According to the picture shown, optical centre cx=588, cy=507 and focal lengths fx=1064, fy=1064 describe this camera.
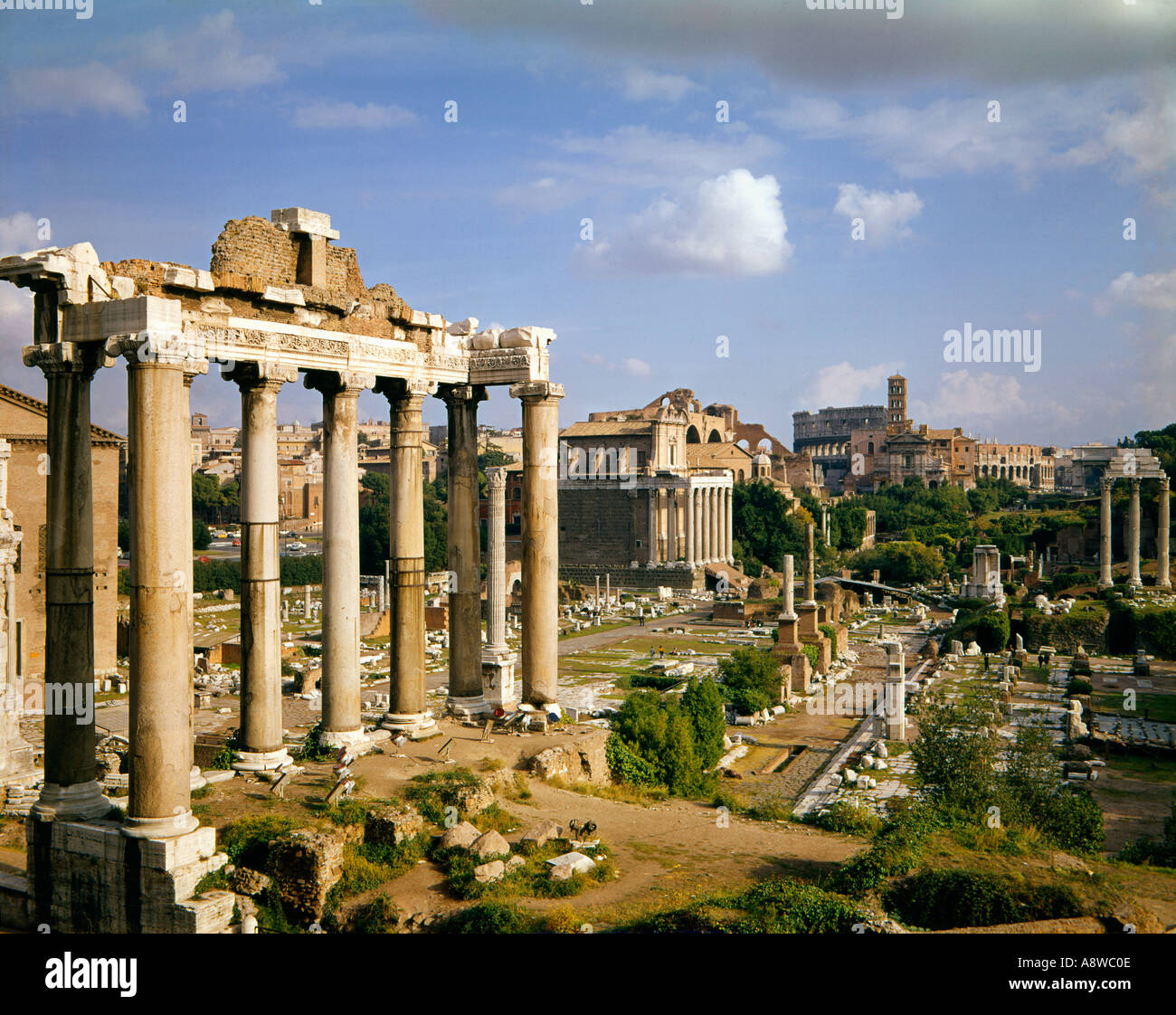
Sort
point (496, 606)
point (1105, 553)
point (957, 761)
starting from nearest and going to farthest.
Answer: point (957, 761) < point (496, 606) < point (1105, 553)

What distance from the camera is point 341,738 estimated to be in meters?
15.0

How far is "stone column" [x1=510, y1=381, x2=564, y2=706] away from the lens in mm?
16344

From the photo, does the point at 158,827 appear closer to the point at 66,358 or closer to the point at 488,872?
the point at 488,872

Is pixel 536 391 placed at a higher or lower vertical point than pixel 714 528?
higher

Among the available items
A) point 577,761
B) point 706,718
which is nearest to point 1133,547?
point 706,718

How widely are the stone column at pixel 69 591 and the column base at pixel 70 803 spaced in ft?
0.03

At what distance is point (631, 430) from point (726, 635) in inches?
1365

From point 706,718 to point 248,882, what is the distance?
12596 millimetres

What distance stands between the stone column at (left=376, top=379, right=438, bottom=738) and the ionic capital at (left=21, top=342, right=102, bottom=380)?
475cm

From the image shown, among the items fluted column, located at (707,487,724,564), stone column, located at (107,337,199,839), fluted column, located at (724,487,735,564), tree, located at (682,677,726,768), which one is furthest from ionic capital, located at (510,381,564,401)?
fluted column, located at (724,487,735,564)

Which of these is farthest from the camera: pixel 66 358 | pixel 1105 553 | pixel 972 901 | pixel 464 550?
pixel 1105 553

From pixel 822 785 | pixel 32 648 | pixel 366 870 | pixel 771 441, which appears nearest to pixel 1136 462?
pixel 822 785
